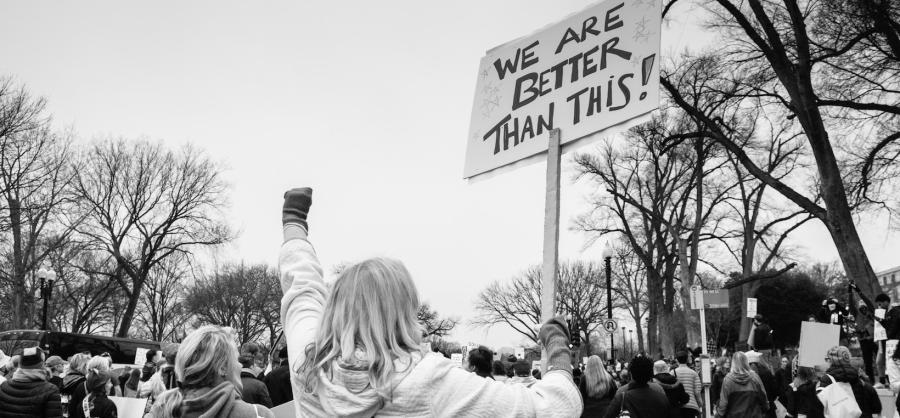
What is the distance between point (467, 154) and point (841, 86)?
1766 centimetres

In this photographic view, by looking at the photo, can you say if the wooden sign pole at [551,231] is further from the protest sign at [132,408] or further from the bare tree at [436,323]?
the bare tree at [436,323]

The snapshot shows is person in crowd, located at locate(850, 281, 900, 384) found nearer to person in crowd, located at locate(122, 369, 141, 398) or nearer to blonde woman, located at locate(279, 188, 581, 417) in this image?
blonde woman, located at locate(279, 188, 581, 417)

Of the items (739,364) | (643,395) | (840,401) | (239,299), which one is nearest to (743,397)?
(739,364)

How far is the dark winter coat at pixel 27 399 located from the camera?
5773 millimetres

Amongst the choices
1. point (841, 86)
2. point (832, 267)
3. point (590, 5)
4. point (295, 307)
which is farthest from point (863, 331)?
point (832, 267)

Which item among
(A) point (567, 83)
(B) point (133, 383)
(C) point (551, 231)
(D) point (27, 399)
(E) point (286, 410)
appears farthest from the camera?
(B) point (133, 383)

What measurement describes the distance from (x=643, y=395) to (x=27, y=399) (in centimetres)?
569

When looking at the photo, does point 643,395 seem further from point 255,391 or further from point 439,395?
point 439,395

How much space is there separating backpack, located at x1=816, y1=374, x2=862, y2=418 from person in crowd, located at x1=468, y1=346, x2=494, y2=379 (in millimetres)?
3765

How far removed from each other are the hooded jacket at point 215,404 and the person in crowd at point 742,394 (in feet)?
26.1

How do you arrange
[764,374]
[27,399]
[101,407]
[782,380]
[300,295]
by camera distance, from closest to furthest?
[300,295] → [27,399] → [101,407] → [764,374] → [782,380]

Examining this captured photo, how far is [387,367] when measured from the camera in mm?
1690

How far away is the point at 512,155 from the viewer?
3.84m

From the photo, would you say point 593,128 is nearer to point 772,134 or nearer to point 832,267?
point 772,134
